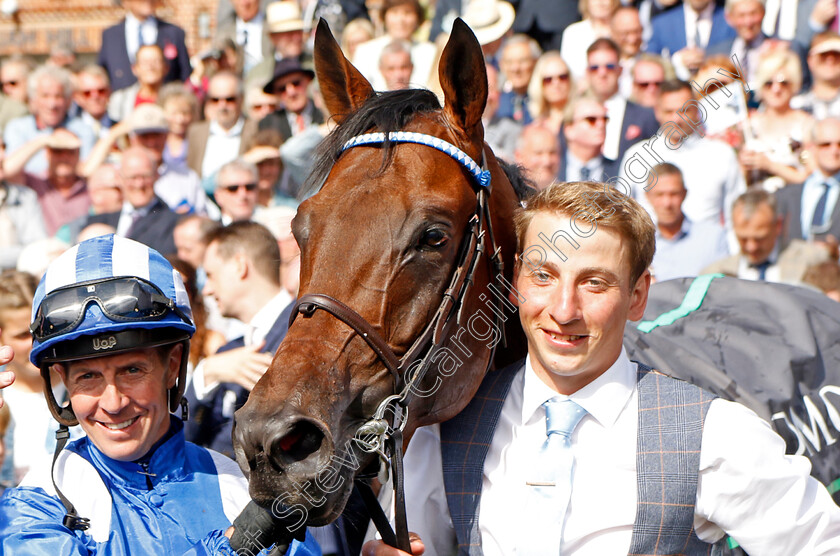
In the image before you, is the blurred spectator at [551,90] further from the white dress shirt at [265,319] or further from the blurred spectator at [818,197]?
the white dress shirt at [265,319]

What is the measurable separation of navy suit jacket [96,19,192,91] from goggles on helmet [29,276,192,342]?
7.45m

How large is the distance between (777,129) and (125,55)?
21.3 feet

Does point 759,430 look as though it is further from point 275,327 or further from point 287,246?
point 287,246

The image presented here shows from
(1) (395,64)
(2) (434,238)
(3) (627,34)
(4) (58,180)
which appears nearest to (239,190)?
(1) (395,64)

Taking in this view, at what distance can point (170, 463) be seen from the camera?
243 centimetres

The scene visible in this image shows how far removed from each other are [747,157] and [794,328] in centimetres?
361

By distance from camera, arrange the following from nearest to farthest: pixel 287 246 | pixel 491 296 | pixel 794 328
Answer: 1. pixel 491 296
2. pixel 794 328
3. pixel 287 246

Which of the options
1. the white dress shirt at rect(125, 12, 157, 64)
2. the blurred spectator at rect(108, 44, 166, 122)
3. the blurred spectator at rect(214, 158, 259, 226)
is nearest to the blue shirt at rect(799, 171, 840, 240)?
the blurred spectator at rect(214, 158, 259, 226)

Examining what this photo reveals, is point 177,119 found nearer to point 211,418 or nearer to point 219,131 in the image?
point 219,131

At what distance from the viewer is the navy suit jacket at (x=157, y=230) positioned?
6027 mm

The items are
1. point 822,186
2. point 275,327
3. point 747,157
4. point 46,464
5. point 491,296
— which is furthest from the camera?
point 747,157

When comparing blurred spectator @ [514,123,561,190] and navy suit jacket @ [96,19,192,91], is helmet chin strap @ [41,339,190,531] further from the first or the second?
navy suit jacket @ [96,19,192,91]

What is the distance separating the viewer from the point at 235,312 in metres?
4.41

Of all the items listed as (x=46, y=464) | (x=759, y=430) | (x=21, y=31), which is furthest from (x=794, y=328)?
(x=21, y=31)
